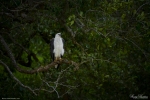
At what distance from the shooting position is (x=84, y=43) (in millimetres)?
6758

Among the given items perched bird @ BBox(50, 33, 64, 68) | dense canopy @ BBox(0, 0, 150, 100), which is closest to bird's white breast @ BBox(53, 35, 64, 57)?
perched bird @ BBox(50, 33, 64, 68)

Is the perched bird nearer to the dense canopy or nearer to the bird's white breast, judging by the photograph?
the bird's white breast

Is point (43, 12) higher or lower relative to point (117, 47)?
higher

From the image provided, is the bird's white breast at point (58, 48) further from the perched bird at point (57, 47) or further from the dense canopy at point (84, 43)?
the dense canopy at point (84, 43)

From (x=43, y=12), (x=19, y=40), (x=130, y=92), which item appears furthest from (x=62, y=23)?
(x=130, y=92)

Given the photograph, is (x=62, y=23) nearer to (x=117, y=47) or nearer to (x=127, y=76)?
(x=117, y=47)


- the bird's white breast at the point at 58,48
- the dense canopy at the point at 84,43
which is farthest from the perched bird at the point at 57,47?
the dense canopy at the point at 84,43

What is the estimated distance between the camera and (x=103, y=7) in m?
6.28

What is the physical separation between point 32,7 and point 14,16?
0.49 m

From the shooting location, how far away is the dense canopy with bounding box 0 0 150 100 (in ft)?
19.1

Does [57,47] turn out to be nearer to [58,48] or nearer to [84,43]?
[58,48]

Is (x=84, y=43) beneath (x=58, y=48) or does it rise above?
above

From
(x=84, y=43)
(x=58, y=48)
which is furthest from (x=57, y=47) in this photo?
(x=84, y=43)

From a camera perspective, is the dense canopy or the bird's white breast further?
the bird's white breast
